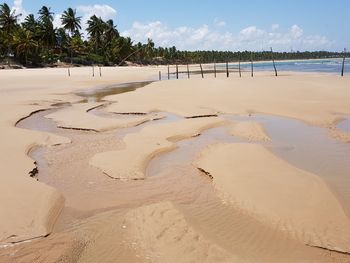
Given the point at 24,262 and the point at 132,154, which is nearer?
the point at 24,262

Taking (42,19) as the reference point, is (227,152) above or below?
below

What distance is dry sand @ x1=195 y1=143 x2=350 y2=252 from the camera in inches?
234

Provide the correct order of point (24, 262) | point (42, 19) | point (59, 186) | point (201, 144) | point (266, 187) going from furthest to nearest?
point (42, 19)
point (201, 144)
point (59, 186)
point (266, 187)
point (24, 262)

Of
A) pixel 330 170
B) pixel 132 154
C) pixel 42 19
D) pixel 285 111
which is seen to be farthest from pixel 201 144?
pixel 42 19

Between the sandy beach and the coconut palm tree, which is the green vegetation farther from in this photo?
the sandy beach

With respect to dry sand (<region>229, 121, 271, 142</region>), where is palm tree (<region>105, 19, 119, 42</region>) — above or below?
above

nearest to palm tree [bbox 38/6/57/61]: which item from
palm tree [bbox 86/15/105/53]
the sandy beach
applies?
palm tree [bbox 86/15/105/53]

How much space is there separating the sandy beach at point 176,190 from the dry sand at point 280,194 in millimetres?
23

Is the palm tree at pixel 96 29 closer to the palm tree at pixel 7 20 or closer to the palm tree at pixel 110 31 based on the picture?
the palm tree at pixel 110 31

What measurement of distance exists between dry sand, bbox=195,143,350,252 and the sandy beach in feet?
0.08

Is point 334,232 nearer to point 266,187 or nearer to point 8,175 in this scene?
point 266,187

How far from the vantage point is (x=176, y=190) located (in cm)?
797

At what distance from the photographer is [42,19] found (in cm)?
7419

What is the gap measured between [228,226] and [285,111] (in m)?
12.9
